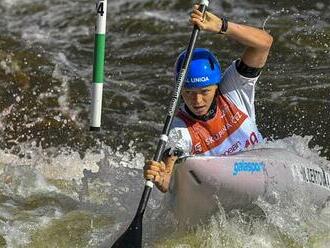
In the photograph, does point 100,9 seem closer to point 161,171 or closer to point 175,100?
point 175,100

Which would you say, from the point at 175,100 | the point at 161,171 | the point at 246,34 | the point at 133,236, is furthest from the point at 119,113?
the point at 161,171

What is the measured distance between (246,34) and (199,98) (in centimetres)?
54

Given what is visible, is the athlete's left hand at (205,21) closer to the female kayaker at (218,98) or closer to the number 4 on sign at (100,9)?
the female kayaker at (218,98)

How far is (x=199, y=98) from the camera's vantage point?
572cm

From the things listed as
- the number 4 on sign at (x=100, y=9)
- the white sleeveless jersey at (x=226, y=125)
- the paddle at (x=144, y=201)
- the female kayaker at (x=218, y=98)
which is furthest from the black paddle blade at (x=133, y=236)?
the number 4 on sign at (x=100, y=9)

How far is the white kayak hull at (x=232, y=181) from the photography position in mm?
5117

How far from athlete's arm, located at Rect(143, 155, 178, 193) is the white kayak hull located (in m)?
0.06

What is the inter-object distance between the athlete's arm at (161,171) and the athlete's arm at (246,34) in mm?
937

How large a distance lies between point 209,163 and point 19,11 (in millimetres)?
7861

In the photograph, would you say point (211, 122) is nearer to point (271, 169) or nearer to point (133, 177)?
point (271, 169)

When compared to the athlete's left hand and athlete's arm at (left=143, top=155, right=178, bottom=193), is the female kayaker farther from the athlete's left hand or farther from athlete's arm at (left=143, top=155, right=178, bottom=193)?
athlete's arm at (left=143, top=155, right=178, bottom=193)

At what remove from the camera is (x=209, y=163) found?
16.8ft

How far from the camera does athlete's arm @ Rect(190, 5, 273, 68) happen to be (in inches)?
215

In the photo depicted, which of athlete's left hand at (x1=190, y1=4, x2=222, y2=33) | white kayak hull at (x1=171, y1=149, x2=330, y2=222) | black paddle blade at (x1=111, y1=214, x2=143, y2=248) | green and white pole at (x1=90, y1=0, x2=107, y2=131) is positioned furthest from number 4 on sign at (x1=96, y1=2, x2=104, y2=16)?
black paddle blade at (x1=111, y1=214, x2=143, y2=248)
